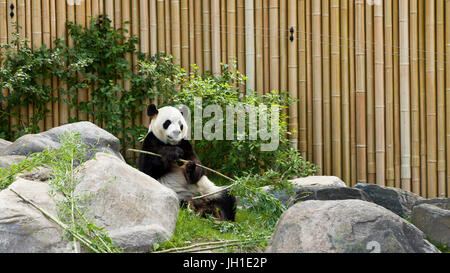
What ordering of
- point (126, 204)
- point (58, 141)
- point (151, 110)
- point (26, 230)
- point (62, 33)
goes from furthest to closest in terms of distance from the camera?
1. point (62, 33)
2. point (58, 141)
3. point (151, 110)
4. point (126, 204)
5. point (26, 230)

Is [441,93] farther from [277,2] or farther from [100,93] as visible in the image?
[100,93]

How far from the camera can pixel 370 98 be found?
629 centimetres

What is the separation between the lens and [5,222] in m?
2.91

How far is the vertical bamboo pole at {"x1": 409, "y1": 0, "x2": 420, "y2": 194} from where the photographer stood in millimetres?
6238

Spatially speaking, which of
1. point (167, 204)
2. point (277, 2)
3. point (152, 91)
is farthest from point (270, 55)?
point (167, 204)

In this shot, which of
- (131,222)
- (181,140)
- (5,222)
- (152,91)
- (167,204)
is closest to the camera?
(5,222)

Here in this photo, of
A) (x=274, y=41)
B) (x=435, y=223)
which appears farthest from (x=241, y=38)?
(x=435, y=223)

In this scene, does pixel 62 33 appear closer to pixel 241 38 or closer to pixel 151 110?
pixel 241 38

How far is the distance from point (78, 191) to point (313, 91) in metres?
3.75

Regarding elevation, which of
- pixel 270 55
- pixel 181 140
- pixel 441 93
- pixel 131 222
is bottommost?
pixel 131 222

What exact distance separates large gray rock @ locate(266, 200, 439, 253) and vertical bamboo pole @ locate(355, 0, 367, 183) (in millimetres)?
3344

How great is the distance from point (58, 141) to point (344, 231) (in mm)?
3064
